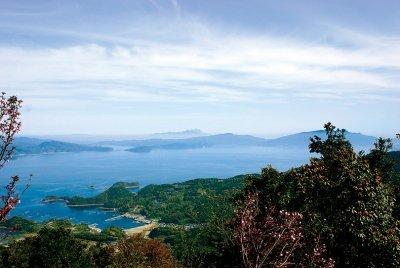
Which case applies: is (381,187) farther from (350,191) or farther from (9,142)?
(9,142)

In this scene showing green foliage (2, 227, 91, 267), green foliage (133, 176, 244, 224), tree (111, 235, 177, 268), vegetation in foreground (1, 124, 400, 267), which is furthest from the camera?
green foliage (133, 176, 244, 224)

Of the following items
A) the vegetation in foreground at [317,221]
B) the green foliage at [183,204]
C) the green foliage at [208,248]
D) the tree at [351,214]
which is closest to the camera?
the vegetation in foreground at [317,221]

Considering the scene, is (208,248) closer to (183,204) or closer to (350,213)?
(350,213)

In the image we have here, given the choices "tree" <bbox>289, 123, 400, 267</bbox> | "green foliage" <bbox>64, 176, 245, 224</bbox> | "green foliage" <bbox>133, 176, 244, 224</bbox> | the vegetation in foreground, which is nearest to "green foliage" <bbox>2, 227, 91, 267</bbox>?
the vegetation in foreground

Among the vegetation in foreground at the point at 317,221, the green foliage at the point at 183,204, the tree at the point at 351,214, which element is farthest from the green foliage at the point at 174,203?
the tree at the point at 351,214

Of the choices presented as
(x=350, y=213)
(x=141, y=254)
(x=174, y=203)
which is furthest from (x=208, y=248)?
(x=174, y=203)

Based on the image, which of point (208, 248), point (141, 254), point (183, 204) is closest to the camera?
point (141, 254)

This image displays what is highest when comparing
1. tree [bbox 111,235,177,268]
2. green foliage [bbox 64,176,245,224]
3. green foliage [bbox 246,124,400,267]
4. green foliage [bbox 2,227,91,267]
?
green foliage [bbox 246,124,400,267]

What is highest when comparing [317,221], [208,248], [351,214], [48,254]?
[351,214]

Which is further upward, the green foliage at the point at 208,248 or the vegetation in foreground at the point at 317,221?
the vegetation in foreground at the point at 317,221

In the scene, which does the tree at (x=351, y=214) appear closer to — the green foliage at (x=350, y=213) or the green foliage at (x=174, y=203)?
the green foliage at (x=350, y=213)

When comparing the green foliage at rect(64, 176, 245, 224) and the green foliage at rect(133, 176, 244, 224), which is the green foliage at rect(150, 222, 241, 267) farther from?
the green foliage at rect(64, 176, 245, 224)
